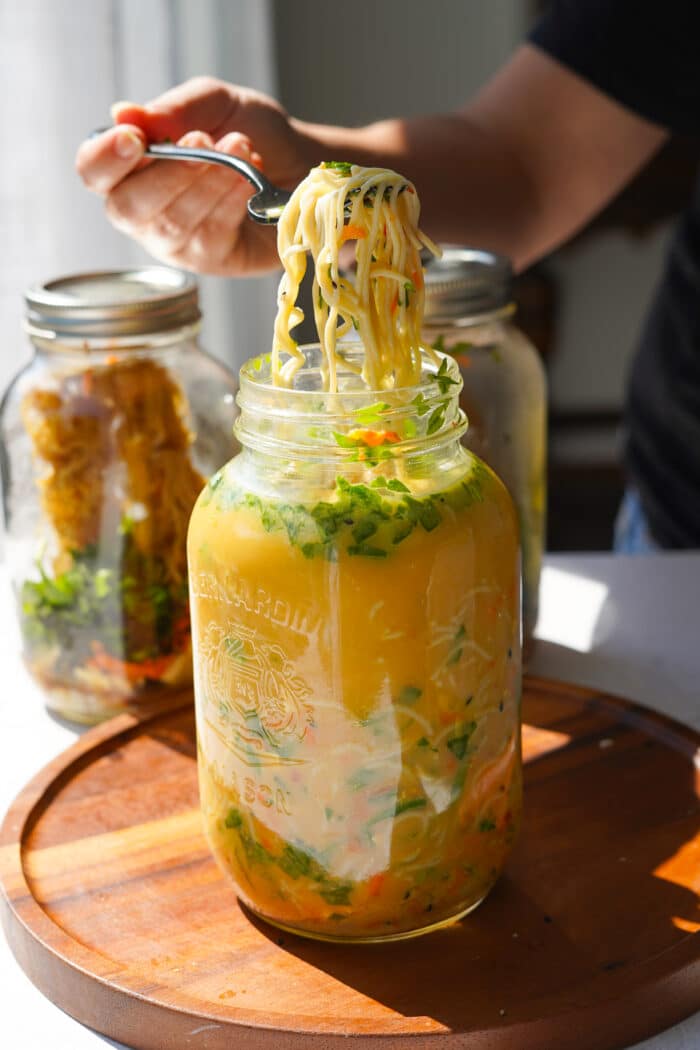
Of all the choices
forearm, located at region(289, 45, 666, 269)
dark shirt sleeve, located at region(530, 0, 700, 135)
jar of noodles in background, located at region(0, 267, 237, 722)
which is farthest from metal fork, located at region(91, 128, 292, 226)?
dark shirt sleeve, located at region(530, 0, 700, 135)

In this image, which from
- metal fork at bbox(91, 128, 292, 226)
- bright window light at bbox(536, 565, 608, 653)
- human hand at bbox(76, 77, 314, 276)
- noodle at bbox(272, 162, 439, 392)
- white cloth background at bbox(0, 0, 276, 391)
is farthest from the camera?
white cloth background at bbox(0, 0, 276, 391)

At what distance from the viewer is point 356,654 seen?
2.38 ft

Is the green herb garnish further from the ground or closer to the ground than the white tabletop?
further from the ground

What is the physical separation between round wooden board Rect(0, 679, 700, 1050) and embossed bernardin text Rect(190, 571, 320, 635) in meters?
0.22

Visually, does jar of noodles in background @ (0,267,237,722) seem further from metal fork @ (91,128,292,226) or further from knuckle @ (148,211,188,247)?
metal fork @ (91,128,292,226)

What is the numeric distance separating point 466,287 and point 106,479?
348 millimetres

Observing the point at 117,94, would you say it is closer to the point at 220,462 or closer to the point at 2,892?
the point at 220,462

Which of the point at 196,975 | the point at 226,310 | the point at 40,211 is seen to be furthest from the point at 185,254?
the point at 226,310

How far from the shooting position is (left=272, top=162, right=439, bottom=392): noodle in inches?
28.0

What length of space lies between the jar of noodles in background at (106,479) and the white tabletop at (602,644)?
7cm

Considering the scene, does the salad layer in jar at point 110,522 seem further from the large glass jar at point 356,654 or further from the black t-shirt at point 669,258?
the black t-shirt at point 669,258

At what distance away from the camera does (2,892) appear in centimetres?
83

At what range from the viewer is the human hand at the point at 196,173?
1.00 meters

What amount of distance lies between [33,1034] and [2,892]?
0.11 m
